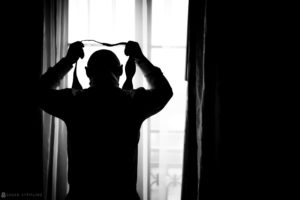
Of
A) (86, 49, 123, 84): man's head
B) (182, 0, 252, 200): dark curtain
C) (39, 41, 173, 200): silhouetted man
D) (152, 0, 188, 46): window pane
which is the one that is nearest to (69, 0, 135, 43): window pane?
(152, 0, 188, 46): window pane

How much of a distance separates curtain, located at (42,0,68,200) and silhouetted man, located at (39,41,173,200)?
1.64ft

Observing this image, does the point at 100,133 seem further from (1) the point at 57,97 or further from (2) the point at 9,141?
(2) the point at 9,141

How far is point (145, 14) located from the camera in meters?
1.46

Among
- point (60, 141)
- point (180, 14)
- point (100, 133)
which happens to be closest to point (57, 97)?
point (100, 133)

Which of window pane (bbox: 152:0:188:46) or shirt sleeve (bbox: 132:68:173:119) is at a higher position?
window pane (bbox: 152:0:188:46)

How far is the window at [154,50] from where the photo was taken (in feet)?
4.61

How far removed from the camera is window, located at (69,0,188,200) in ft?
4.61

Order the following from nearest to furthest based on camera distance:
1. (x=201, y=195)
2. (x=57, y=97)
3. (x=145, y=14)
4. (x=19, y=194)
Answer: (x=57, y=97)
(x=201, y=195)
(x=19, y=194)
(x=145, y=14)

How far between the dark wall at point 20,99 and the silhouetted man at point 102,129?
1.65 ft

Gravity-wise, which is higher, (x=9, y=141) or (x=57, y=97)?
(x=57, y=97)

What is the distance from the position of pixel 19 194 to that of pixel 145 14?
1225 mm

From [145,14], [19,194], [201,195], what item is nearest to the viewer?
[201,195]

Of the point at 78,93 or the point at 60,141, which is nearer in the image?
the point at 78,93

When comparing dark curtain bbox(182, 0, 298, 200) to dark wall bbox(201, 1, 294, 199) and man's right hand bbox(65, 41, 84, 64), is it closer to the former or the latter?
dark wall bbox(201, 1, 294, 199)
